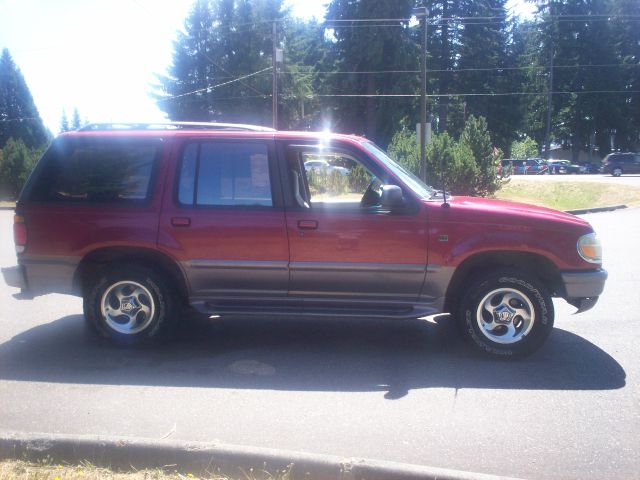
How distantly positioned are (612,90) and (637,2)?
881cm

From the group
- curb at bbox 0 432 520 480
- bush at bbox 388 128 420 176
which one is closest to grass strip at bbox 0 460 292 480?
curb at bbox 0 432 520 480

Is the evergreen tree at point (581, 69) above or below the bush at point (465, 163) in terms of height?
above

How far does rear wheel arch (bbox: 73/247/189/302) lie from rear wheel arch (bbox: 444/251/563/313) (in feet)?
7.87

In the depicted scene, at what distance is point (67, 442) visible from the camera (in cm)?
367

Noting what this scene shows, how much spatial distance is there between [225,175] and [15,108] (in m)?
60.2

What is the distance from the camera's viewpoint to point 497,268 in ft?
18.3

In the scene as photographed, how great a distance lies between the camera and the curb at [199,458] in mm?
3402

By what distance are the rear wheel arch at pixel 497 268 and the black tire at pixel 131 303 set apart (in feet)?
8.37

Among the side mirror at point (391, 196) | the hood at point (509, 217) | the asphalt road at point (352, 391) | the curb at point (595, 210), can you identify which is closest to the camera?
the asphalt road at point (352, 391)

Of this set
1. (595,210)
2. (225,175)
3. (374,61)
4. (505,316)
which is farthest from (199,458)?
(374,61)

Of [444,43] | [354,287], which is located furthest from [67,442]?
[444,43]

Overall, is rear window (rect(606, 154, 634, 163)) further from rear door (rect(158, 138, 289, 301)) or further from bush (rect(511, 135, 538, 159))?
rear door (rect(158, 138, 289, 301))

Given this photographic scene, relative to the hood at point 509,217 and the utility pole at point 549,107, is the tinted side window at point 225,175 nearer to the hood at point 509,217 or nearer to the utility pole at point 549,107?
the hood at point 509,217

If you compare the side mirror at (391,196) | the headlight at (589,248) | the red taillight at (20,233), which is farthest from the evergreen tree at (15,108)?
the headlight at (589,248)
